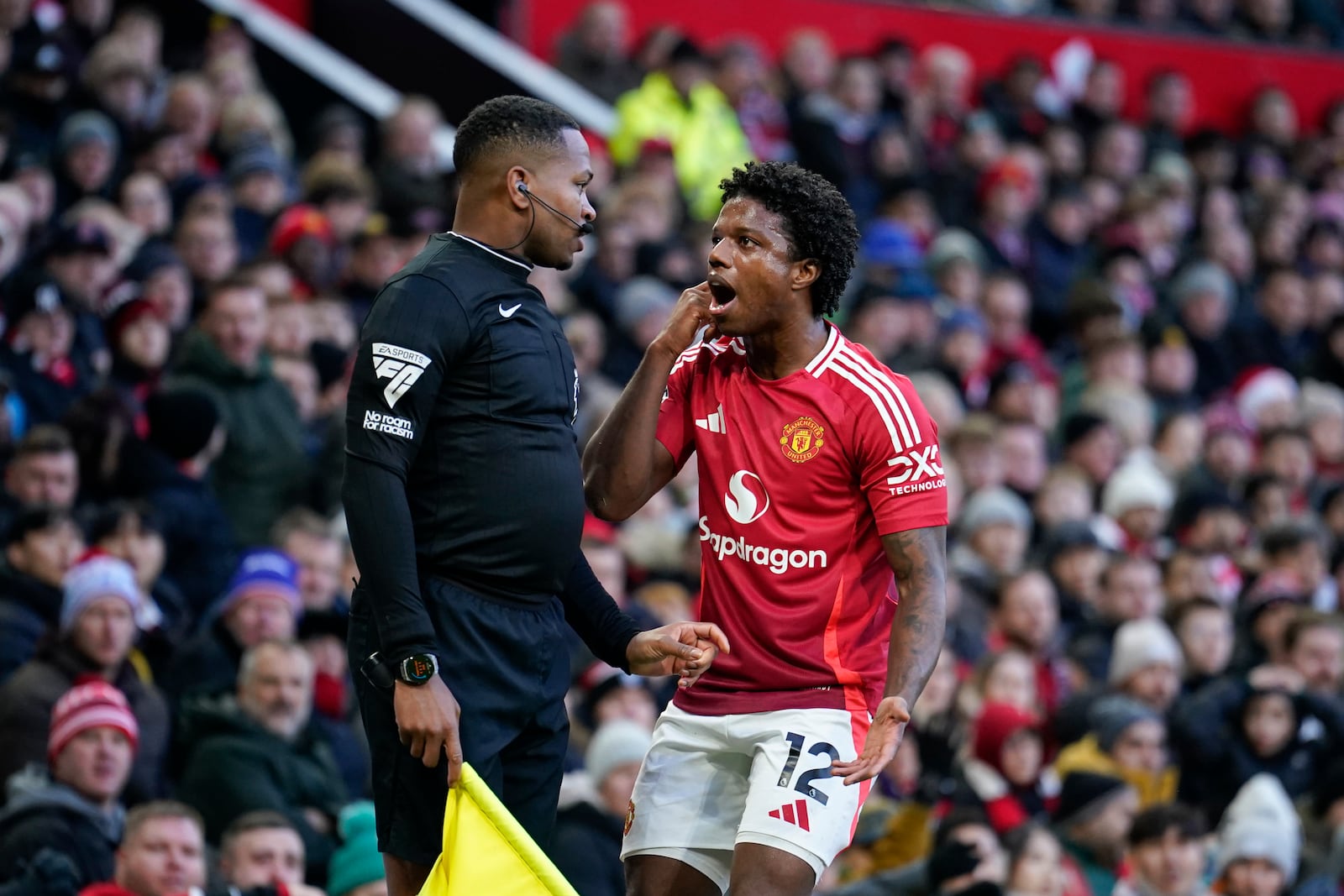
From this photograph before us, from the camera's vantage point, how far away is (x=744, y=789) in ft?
16.3

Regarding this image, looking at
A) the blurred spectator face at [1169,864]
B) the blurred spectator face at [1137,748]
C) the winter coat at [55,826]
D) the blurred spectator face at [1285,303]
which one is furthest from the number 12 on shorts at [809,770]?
→ the blurred spectator face at [1285,303]

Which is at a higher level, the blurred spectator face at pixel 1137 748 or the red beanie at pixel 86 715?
the blurred spectator face at pixel 1137 748

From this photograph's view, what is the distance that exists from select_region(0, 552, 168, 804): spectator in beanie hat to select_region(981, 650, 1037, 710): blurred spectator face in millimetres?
3740

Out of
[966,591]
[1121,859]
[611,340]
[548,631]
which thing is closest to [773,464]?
[548,631]

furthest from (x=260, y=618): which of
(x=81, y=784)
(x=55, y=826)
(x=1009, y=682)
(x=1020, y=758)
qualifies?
(x=1009, y=682)

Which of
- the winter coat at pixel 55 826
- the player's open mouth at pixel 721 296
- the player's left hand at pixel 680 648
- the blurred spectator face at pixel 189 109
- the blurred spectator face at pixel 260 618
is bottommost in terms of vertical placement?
the winter coat at pixel 55 826

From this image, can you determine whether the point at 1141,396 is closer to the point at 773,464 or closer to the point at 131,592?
the point at 131,592

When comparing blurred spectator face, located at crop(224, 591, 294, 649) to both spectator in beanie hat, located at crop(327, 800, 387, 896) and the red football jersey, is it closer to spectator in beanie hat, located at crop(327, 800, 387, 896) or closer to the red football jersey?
spectator in beanie hat, located at crop(327, 800, 387, 896)

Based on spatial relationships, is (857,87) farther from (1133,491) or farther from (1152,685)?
(1152,685)

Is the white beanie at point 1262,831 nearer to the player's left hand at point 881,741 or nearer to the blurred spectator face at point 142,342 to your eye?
the player's left hand at point 881,741

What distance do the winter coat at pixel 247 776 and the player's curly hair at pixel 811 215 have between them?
328 centimetres

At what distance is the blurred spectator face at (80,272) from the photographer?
9273 mm

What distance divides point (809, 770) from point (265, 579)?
3.72 m

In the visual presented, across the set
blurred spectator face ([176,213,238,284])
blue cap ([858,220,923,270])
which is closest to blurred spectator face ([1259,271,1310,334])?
blue cap ([858,220,923,270])
